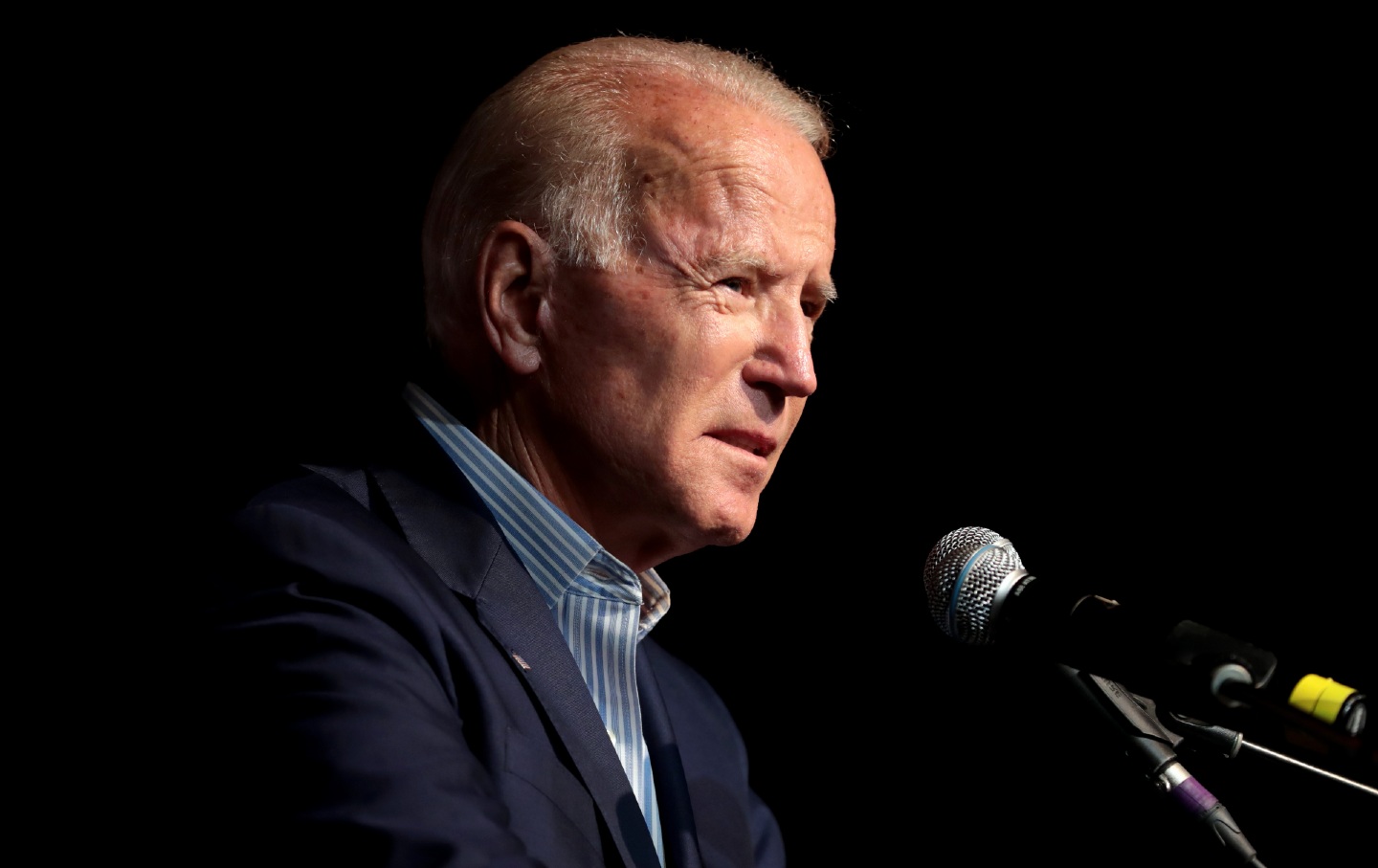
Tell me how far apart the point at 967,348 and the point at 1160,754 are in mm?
1901

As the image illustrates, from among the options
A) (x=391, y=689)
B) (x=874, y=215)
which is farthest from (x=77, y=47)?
(x=874, y=215)

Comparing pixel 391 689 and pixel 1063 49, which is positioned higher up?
pixel 1063 49

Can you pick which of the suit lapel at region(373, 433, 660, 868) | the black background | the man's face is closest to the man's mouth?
the man's face

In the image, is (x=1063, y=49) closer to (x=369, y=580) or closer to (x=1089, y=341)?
(x=1089, y=341)

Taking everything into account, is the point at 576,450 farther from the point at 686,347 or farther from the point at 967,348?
the point at 967,348

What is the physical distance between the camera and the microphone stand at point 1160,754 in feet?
4.65

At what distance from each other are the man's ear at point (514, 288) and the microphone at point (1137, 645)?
91 centimetres

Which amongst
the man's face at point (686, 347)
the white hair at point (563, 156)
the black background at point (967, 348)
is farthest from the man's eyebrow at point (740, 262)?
the black background at point (967, 348)

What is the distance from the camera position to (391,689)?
155 cm

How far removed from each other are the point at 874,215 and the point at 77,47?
6.34 feet

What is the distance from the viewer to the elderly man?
171 cm

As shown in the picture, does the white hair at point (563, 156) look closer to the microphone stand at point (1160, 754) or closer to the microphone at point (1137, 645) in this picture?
the microphone at point (1137, 645)

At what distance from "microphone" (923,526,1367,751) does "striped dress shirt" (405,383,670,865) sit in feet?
2.47

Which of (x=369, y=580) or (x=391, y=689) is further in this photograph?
(x=369, y=580)
